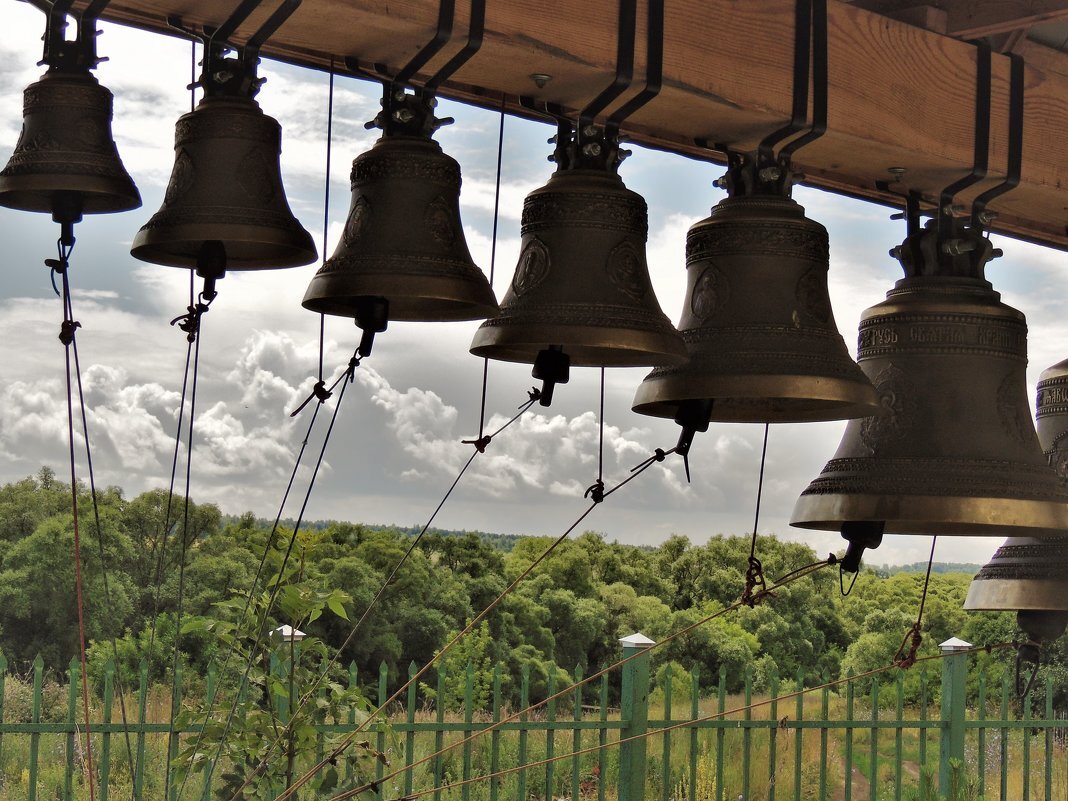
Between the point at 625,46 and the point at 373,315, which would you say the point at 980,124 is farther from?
the point at 373,315

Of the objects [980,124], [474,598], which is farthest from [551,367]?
[474,598]

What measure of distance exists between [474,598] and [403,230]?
900 cm

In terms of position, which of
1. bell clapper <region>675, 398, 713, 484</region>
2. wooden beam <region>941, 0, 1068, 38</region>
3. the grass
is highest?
wooden beam <region>941, 0, 1068, 38</region>

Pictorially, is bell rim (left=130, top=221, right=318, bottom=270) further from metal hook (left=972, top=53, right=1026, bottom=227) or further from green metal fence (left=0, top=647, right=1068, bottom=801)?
metal hook (left=972, top=53, right=1026, bottom=227)

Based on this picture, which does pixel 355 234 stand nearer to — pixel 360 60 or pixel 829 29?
pixel 360 60

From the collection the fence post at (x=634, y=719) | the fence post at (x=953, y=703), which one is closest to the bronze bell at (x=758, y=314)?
the fence post at (x=634, y=719)

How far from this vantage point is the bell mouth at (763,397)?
1.67 meters

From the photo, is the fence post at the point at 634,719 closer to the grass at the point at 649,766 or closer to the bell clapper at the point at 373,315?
the grass at the point at 649,766

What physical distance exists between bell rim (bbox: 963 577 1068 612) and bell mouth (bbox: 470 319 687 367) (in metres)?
1.08

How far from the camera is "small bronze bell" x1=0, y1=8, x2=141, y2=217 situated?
4.75ft

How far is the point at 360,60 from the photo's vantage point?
1480 mm

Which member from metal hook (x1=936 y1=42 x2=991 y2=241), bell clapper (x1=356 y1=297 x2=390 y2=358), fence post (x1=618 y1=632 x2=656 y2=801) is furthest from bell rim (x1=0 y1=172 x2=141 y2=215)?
fence post (x1=618 y1=632 x2=656 y2=801)

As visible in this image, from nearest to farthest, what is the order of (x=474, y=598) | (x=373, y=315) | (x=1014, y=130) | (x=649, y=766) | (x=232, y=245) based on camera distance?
(x=373, y=315) < (x=232, y=245) < (x=1014, y=130) < (x=649, y=766) < (x=474, y=598)

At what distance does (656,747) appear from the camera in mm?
7691
